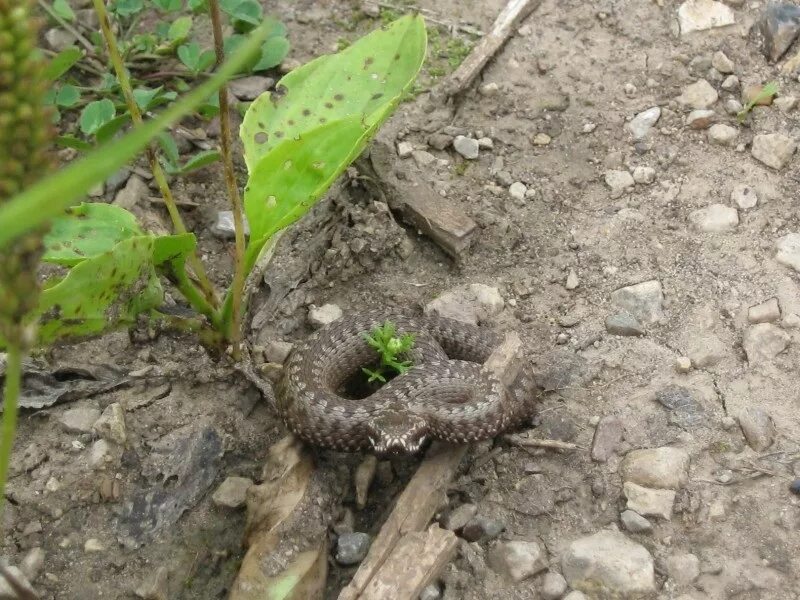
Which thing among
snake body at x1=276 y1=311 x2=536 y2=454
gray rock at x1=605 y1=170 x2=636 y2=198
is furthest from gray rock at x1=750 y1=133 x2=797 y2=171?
snake body at x1=276 y1=311 x2=536 y2=454

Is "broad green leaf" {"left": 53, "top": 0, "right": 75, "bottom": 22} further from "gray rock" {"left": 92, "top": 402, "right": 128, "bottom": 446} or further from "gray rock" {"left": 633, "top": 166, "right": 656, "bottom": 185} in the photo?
"gray rock" {"left": 633, "top": 166, "right": 656, "bottom": 185}

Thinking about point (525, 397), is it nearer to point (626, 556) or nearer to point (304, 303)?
point (626, 556)

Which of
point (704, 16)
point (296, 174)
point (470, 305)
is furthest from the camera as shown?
point (704, 16)

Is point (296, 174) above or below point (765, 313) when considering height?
above

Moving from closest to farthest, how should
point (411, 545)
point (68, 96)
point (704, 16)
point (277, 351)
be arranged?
point (411, 545) < point (277, 351) < point (68, 96) < point (704, 16)

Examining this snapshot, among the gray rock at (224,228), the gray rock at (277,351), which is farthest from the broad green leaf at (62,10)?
the gray rock at (277,351)

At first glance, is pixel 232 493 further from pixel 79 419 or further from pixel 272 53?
pixel 272 53

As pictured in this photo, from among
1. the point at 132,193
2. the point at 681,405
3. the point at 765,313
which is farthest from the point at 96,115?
the point at 765,313
